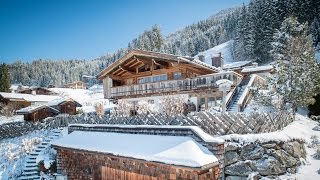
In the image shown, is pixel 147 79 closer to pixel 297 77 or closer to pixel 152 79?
pixel 152 79

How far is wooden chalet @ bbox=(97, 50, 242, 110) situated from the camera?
23.6m

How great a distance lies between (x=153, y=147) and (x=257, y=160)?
3.56 meters

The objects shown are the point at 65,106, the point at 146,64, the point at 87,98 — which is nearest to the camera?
the point at 146,64

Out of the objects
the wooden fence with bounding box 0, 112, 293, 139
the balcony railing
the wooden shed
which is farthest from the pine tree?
the wooden fence with bounding box 0, 112, 293, 139

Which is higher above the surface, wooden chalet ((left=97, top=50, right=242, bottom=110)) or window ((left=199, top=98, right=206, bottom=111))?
wooden chalet ((left=97, top=50, right=242, bottom=110))

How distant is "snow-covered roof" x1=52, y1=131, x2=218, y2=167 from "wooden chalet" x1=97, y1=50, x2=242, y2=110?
1236 cm

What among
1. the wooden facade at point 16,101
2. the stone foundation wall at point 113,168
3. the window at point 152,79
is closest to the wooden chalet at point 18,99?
the wooden facade at point 16,101

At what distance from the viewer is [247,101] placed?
21.5 m

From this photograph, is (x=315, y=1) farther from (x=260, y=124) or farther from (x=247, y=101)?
(x=260, y=124)

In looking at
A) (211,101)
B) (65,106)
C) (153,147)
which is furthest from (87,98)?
(153,147)

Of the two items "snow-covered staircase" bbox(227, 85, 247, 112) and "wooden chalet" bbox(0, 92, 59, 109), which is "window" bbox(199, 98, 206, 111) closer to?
"snow-covered staircase" bbox(227, 85, 247, 112)

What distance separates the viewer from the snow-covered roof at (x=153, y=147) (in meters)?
8.07

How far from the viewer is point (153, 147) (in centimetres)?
942

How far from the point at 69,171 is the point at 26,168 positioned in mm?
5160
